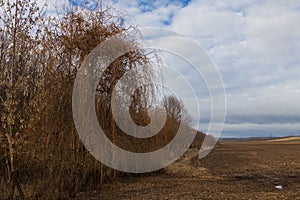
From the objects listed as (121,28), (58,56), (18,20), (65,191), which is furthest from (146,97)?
(18,20)

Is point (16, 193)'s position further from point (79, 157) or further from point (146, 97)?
point (146, 97)

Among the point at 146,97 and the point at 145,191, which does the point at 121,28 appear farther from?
the point at 145,191

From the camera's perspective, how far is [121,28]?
11523 mm

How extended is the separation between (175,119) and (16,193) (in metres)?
7.61

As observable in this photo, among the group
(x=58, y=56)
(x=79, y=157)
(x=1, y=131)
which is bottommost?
(x=79, y=157)

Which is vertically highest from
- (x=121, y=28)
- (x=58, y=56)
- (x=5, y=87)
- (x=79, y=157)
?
(x=121, y=28)

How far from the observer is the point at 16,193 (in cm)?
905

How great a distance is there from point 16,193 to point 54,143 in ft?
4.90

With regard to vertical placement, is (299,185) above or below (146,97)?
below

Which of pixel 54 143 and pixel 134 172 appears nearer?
pixel 54 143

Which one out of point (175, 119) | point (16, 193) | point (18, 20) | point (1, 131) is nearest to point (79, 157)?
point (16, 193)

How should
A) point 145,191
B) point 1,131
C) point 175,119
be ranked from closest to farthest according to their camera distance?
point 1,131
point 145,191
point 175,119

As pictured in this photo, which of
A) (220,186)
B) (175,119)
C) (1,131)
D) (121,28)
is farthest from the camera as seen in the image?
(175,119)

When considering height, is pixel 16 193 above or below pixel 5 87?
below
